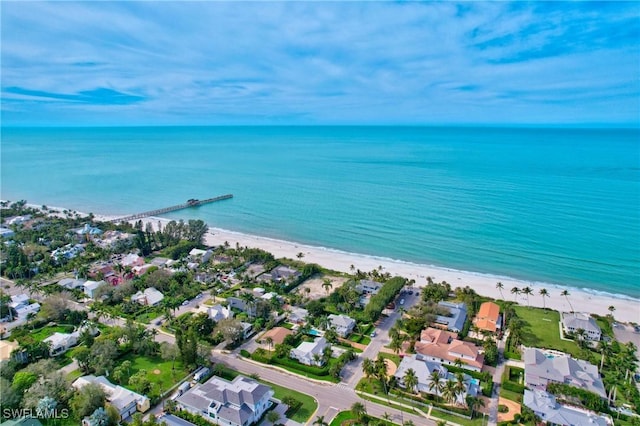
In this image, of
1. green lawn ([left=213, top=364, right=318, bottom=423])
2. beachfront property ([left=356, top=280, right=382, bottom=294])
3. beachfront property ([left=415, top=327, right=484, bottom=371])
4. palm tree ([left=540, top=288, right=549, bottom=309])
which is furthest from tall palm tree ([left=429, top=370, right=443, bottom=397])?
palm tree ([left=540, top=288, right=549, bottom=309])

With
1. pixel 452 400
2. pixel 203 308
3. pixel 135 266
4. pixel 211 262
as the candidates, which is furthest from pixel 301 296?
pixel 135 266

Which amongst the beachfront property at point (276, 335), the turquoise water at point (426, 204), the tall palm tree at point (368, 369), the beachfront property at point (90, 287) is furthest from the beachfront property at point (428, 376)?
the beachfront property at point (90, 287)

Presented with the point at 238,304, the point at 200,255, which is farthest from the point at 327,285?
the point at 200,255

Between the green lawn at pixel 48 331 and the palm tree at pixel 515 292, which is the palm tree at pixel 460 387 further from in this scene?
the green lawn at pixel 48 331

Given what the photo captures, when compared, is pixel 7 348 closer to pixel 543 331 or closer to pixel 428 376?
pixel 428 376

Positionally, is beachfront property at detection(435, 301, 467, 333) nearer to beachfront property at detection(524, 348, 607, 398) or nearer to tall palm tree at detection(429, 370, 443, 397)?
beachfront property at detection(524, 348, 607, 398)

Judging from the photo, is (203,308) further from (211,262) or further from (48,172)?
(48,172)
